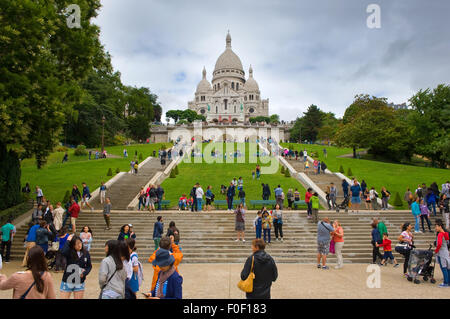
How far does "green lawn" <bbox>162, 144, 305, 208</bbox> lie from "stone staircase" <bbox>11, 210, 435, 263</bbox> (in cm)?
396

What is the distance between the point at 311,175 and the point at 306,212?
9.80 meters

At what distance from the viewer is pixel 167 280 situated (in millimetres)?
4289

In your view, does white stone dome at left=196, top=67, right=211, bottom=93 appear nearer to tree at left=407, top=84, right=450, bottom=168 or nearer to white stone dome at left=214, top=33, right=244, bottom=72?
white stone dome at left=214, top=33, right=244, bottom=72

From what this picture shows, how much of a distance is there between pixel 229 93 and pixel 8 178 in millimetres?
93485

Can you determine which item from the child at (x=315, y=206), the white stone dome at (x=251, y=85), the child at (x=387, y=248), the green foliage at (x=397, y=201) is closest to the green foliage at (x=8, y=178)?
the child at (x=315, y=206)

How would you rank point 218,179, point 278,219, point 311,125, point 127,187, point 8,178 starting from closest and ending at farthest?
point 278,219
point 8,178
point 127,187
point 218,179
point 311,125

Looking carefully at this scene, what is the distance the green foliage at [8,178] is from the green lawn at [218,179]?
751 cm

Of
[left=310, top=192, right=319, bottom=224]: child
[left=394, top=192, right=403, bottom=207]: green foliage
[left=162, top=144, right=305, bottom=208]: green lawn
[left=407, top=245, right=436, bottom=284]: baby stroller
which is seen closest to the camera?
[left=407, top=245, right=436, bottom=284]: baby stroller

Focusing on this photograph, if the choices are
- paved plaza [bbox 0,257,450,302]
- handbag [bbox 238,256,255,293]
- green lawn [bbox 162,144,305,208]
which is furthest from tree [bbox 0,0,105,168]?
handbag [bbox 238,256,255,293]

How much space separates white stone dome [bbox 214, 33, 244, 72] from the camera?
121 m

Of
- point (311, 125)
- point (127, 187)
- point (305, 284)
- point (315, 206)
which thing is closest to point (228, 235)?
point (315, 206)

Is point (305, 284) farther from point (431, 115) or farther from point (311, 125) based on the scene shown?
point (311, 125)

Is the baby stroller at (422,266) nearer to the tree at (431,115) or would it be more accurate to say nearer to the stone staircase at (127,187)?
the stone staircase at (127,187)

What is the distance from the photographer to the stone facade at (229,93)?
104 metres
